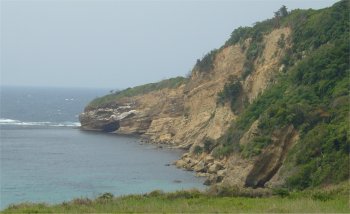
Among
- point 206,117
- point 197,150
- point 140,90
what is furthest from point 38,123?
point 197,150

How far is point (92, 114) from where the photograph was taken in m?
86.4

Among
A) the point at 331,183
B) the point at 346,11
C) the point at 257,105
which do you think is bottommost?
the point at 331,183

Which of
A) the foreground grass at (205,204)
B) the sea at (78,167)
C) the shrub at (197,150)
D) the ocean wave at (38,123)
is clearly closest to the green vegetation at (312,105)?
the shrub at (197,150)

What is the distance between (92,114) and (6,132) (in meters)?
13.8

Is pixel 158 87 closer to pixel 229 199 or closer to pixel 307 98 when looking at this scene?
pixel 307 98

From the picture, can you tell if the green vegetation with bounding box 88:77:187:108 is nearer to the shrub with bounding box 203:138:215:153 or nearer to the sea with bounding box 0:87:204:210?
the sea with bounding box 0:87:204:210

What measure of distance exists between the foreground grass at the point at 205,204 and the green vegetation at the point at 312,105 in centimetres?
1159

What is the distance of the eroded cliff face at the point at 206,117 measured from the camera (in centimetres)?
3931

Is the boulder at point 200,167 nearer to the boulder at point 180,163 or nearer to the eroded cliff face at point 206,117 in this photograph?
the eroded cliff face at point 206,117

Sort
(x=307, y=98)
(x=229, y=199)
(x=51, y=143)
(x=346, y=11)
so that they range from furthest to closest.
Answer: (x=51, y=143)
(x=346, y=11)
(x=307, y=98)
(x=229, y=199)

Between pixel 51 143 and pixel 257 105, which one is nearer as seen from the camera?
pixel 257 105

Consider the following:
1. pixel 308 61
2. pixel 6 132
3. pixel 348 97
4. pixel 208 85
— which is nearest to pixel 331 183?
pixel 348 97

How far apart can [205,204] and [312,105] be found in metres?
22.9

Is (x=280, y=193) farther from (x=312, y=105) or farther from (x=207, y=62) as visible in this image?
(x=207, y=62)
